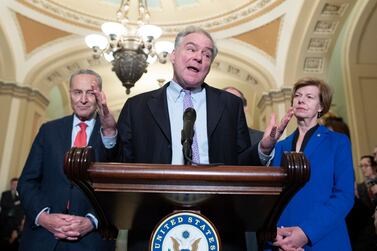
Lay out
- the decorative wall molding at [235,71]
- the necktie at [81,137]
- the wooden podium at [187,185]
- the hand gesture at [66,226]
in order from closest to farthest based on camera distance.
Result: 1. the wooden podium at [187,185]
2. the hand gesture at [66,226]
3. the necktie at [81,137]
4. the decorative wall molding at [235,71]

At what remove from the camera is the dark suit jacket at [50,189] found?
1.78 m

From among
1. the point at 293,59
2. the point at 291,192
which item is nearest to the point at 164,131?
the point at 291,192

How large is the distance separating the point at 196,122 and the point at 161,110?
14 centimetres

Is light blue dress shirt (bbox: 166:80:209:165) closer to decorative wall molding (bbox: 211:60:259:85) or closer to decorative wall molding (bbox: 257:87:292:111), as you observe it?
decorative wall molding (bbox: 257:87:292:111)

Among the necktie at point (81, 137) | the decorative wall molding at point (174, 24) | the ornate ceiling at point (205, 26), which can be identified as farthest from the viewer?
the decorative wall molding at point (174, 24)

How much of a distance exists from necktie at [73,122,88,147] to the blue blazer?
102 centimetres

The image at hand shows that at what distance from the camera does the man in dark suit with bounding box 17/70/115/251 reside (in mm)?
1729

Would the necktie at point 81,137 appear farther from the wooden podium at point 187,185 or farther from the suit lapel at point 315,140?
the suit lapel at point 315,140

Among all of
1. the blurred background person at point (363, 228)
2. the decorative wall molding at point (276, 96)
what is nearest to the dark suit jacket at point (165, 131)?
the blurred background person at point (363, 228)

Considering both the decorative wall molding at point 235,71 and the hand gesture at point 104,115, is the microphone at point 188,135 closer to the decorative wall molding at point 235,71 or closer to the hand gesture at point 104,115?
the hand gesture at point 104,115

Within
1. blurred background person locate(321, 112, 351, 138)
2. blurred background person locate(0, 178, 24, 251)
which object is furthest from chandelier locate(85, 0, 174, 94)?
blurred background person locate(321, 112, 351, 138)

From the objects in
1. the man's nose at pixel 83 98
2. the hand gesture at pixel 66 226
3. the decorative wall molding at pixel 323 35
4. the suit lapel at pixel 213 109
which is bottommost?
the hand gesture at pixel 66 226

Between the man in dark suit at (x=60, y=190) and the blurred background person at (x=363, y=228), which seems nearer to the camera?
the man in dark suit at (x=60, y=190)

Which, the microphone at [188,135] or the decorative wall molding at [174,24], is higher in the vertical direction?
the decorative wall molding at [174,24]
